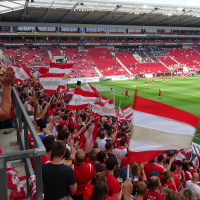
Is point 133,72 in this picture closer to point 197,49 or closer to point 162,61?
point 162,61

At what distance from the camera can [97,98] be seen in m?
10.1

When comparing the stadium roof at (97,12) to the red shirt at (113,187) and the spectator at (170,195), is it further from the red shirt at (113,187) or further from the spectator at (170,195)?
the spectator at (170,195)

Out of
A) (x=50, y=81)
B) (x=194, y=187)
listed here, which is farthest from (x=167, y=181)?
(x=50, y=81)

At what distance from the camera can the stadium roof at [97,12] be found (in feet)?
142

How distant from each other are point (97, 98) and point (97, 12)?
1859 inches

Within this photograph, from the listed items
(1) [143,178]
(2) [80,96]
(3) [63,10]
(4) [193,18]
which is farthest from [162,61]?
(1) [143,178]

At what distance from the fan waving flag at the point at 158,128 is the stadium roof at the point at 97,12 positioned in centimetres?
3712

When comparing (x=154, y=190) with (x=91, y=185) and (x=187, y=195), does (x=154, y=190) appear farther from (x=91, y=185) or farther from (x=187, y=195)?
(x=91, y=185)

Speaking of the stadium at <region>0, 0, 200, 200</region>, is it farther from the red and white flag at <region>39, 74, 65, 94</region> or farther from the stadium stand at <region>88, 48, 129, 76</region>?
the stadium stand at <region>88, 48, 129, 76</region>

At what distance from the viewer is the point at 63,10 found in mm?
47656

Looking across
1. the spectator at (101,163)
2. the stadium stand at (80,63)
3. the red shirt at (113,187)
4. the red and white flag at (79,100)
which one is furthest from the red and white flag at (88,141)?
the stadium stand at (80,63)

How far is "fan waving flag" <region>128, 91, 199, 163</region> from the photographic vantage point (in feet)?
10.7

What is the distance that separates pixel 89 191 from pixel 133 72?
55.3 m

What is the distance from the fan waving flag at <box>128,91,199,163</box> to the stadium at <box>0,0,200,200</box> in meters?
0.02
